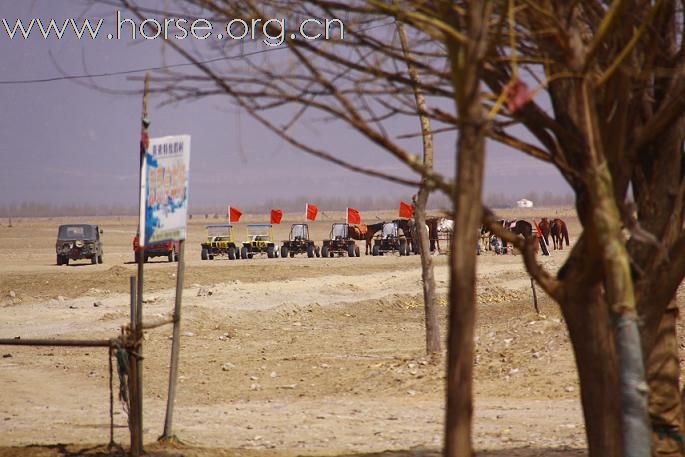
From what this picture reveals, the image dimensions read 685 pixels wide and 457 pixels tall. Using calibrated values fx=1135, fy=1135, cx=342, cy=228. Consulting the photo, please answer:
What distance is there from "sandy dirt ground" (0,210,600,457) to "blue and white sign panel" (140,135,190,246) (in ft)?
6.04

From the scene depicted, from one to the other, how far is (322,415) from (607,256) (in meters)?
7.17

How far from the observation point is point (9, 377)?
1497cm

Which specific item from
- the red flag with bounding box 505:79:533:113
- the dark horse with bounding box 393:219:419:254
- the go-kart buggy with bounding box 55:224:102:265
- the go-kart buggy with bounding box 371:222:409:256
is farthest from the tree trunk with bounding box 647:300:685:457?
the go-kart buggy with bounding box 371:222:409:256

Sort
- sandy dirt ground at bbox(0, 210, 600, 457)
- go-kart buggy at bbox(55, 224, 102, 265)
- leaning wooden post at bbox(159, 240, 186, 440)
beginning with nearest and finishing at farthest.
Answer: leaning wooden post at bbox(159, 240, 186, 440), sandy dirt ground at bbox(0, 210, 600, 457), go-kart buggy at bbox(55, 224, 102, 265)

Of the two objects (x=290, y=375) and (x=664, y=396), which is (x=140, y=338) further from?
(x=290, y=375)

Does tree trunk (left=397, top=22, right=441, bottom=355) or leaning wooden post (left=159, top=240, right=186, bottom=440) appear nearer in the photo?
leaning wooden post (left=159, top=240, right=186, bottom=440)

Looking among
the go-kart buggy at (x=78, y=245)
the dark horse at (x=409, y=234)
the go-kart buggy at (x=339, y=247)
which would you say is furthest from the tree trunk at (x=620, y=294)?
the go-kart buggy at (x=339, y=247)

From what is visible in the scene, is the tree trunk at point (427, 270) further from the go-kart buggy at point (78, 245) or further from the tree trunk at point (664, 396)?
the go-kart buggy at point (78, 245)

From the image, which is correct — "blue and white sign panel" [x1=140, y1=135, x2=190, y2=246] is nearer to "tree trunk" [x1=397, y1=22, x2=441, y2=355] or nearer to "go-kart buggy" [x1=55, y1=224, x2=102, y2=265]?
"tree trunk" [x1=397, y1=22, x2=441, y2=355]

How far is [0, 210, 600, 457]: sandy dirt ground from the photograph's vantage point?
10.3 m

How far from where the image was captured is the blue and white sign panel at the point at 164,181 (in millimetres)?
8961

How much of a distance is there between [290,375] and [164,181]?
6900 mm

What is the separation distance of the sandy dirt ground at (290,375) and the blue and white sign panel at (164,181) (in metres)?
1.84

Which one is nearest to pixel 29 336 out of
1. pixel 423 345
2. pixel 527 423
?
pixel 423 345
